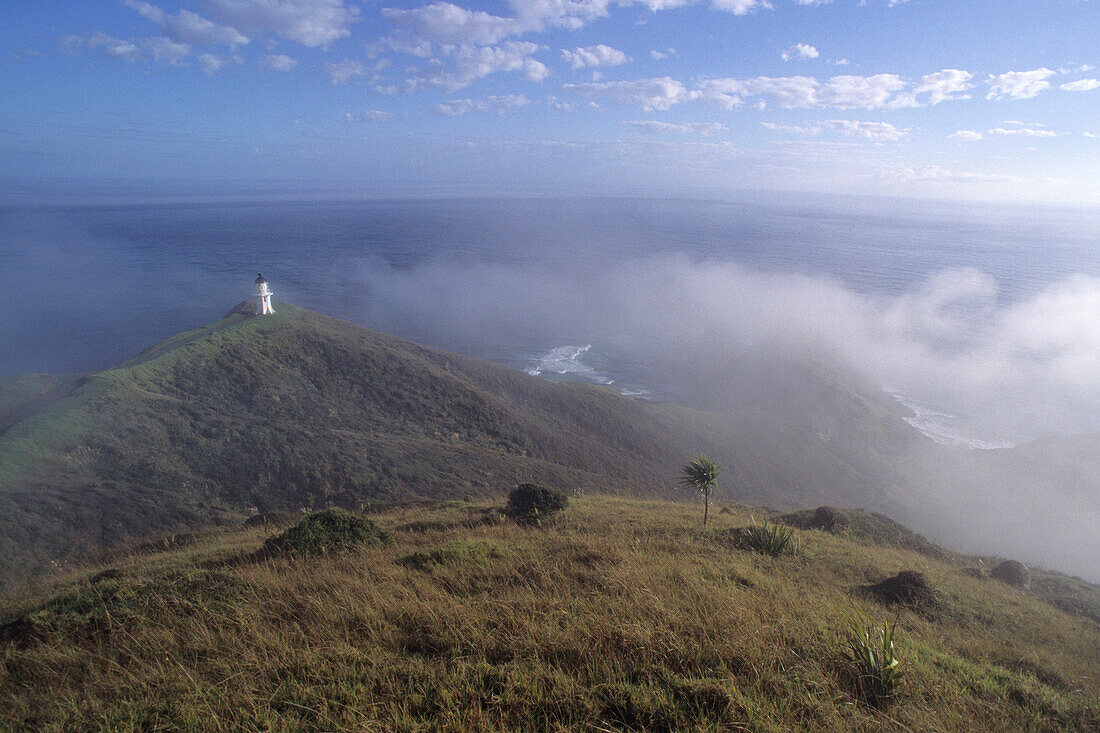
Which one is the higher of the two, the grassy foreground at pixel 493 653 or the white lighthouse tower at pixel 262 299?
the white lighthouse tower at pixel 262 299

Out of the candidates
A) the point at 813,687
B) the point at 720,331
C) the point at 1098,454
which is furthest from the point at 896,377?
the point at 813,687

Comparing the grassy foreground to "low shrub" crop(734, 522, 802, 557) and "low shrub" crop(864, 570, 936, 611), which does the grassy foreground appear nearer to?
"low shrub" crop(864, 570, 936, 611)

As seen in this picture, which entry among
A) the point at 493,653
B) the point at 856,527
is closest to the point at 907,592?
the point at 493,653

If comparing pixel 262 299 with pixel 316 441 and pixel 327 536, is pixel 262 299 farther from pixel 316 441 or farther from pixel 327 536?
pixel 327 536

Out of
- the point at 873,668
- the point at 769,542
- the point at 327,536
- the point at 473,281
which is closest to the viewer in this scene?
the point at 873,668

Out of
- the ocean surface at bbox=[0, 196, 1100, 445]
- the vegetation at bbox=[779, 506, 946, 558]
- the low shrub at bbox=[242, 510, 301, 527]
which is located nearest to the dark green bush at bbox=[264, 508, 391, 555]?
the low shrub at bbox=[242, 510, 301, 527]

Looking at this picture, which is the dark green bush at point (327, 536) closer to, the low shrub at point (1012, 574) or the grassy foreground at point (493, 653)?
the grassy foreground at point (493, 653)

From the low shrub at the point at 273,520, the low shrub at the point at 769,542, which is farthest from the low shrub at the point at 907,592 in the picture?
the low shrub at the point at 273,520
